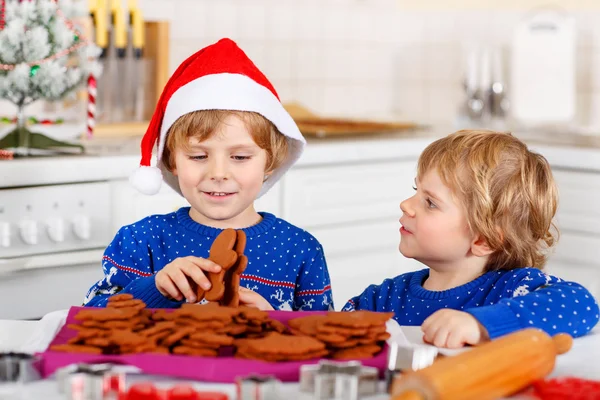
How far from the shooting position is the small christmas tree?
2.21 metres

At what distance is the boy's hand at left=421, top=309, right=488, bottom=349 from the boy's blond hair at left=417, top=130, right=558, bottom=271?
0.36 m

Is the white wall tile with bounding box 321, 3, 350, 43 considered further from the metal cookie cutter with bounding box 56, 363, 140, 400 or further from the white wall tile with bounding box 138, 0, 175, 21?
the metal cookie cutter with bounding box 56, 363, 140, 400

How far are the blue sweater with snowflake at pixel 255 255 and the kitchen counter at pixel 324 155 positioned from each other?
64 centimetres

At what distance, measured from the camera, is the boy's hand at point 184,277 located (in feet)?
3.61

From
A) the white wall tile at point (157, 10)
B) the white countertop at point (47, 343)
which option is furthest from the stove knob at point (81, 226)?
the white countertop at point (47, 343)

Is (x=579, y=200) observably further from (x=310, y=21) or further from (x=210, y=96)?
(x=210, y=96)

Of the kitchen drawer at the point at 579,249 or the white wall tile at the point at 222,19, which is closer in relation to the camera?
the kitchen drawer at the point at 579,249

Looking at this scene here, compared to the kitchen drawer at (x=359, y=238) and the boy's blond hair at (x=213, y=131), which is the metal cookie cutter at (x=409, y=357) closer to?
the boy's blond hair at (x=213, y=131)

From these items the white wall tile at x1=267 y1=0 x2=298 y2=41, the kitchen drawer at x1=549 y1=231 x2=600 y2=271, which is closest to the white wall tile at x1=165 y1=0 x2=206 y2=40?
the white wall tile at x1=267 y1=0 x2=298 y2=41

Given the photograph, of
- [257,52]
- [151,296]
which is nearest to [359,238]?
[257,52]

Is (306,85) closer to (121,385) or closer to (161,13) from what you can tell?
(161,13)

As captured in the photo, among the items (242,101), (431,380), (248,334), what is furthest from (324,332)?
(242,101)

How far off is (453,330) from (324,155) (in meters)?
1.62

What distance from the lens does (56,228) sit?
2.18m
